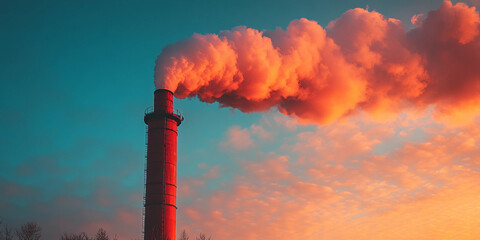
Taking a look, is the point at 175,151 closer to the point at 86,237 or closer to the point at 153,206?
the point at 153,206

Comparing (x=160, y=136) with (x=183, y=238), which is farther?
(x=183, y=238)

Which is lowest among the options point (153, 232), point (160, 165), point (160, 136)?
point (153, 232)

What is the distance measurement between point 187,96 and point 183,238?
1164cm

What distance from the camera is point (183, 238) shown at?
3419 cm

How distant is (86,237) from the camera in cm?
3356

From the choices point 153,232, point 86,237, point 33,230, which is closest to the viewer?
point 153,232

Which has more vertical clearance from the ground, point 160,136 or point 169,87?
point 169,87

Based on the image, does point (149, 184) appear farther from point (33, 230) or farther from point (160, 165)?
point (33, 230)

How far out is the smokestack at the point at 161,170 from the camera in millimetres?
29375

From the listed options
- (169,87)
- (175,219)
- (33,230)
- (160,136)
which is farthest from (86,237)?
(169,87)

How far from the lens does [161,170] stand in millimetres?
30422

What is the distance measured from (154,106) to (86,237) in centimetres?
1213

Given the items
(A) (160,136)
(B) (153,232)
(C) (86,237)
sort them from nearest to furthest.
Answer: (B) (153,232)
(A) (160,136)
(C) (86,237)

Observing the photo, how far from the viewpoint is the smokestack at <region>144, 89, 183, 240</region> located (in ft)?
96.4
